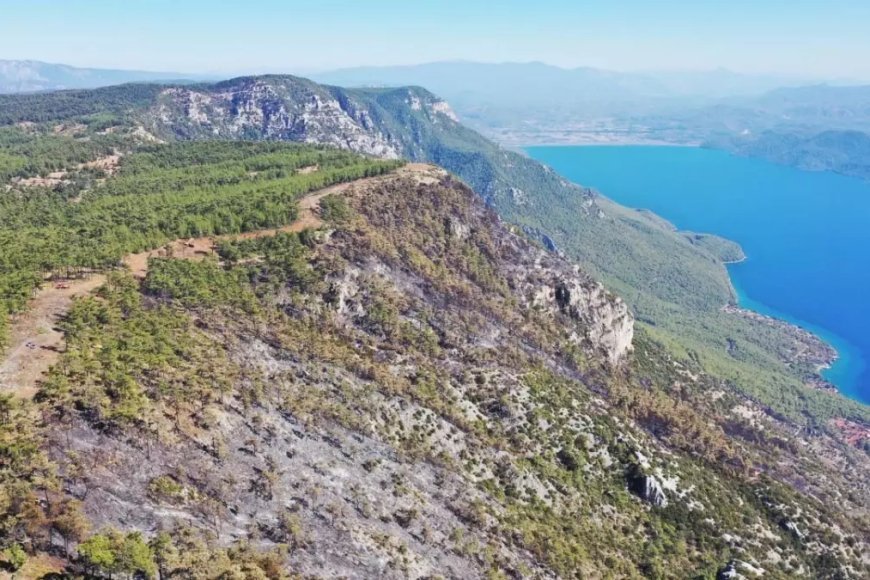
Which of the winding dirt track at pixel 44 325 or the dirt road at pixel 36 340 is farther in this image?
the winding dirt track at pixel 44 325

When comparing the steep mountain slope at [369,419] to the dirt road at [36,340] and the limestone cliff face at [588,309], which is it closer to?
the limestone cliff face at [588,309]

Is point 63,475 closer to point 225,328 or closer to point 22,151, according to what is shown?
point 225,328

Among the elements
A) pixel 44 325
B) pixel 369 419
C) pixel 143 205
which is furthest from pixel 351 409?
pixel 143 205

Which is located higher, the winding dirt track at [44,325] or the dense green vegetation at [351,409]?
the winding dirt track at [44,325]

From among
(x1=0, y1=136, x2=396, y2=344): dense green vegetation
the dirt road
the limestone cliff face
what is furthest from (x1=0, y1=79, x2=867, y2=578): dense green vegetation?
the limestone cliff face

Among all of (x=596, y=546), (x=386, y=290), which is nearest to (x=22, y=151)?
(x=386, y=290)

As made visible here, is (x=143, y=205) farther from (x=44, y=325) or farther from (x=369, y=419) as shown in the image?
(x=369, y=419)

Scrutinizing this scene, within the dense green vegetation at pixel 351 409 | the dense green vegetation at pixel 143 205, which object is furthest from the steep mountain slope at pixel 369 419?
the dense green vegetation at pixel 143 205
